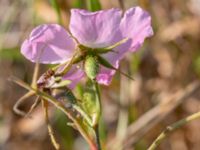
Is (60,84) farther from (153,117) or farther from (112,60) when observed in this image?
(153,117)

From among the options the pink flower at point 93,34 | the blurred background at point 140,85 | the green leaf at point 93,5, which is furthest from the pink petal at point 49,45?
the blurred background at point 140,85

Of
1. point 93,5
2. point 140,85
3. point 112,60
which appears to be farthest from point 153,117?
point 112,60

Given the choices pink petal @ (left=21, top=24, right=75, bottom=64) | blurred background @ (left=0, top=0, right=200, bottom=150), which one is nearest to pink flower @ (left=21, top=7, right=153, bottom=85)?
pink petal @ (left=21, top=24, right=75, bottom=64)

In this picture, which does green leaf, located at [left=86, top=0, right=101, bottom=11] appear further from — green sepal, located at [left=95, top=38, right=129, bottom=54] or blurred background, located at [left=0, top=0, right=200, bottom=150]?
blurred background, located at [left=0, top=0, right=200, bottom=150]

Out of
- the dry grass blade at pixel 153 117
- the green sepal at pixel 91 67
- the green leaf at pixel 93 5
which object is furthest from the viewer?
the dry grass blade at pixel 153 117

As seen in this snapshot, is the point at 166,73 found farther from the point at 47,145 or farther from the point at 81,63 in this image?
the point at 81,63

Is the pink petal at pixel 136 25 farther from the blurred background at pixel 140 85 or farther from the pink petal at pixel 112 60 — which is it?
the blurred background at pixel 140 85
